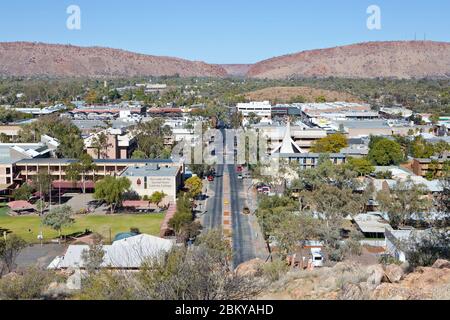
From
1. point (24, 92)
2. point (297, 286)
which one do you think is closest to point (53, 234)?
point (297, 286)

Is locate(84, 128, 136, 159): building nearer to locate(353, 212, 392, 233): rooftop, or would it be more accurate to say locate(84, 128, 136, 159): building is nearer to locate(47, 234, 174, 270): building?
locate(353, 212, 392, 233): rooftop

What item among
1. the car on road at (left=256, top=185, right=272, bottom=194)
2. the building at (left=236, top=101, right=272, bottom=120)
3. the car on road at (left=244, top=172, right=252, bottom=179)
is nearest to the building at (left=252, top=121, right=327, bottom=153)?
the car on road at (left=244, top=172, right=252, bottom=179)

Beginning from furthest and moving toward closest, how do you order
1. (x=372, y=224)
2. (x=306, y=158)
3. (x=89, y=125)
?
(x=89, y=125) < (x=306, y=158) < (x=372, y=224)

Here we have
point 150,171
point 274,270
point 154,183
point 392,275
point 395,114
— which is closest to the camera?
point 392,275

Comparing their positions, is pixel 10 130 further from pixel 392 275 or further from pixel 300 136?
pixel 392 275

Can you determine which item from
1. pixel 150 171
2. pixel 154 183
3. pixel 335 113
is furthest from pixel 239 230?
pixel 335 113

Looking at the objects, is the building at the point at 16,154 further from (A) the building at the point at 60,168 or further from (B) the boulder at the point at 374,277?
(B) the boulder at the point at 374,277

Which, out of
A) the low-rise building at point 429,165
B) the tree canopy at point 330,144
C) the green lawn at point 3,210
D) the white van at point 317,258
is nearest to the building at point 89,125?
the tree canopy at point 330,144
